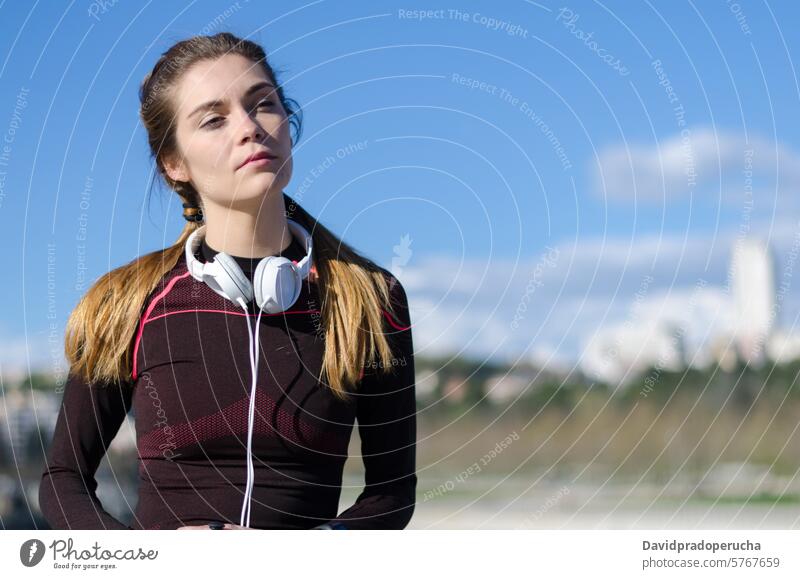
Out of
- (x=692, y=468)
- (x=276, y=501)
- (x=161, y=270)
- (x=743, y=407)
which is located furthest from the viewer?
(x=743, y=407)

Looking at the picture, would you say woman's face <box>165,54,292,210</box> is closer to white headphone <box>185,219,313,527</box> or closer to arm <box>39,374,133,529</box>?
white headphone <box>185,219,313,527</box>

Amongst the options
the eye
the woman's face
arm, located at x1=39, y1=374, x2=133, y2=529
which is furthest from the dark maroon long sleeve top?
the eye

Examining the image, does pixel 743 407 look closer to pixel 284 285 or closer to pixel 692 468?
pixel 692 468

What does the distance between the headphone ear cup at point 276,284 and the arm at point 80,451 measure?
0.44 meters

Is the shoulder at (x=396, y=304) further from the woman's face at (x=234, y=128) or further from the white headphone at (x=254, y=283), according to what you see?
the woman's face at (x=234, y=128)

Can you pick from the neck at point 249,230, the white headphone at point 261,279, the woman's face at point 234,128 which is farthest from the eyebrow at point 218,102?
the white headphone at point 261,279

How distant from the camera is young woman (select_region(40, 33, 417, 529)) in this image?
2.45 meters

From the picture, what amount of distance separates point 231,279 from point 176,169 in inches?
16.4

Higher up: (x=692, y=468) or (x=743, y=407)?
(x=743, y=407)

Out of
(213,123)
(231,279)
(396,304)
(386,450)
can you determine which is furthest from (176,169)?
(386,450)
